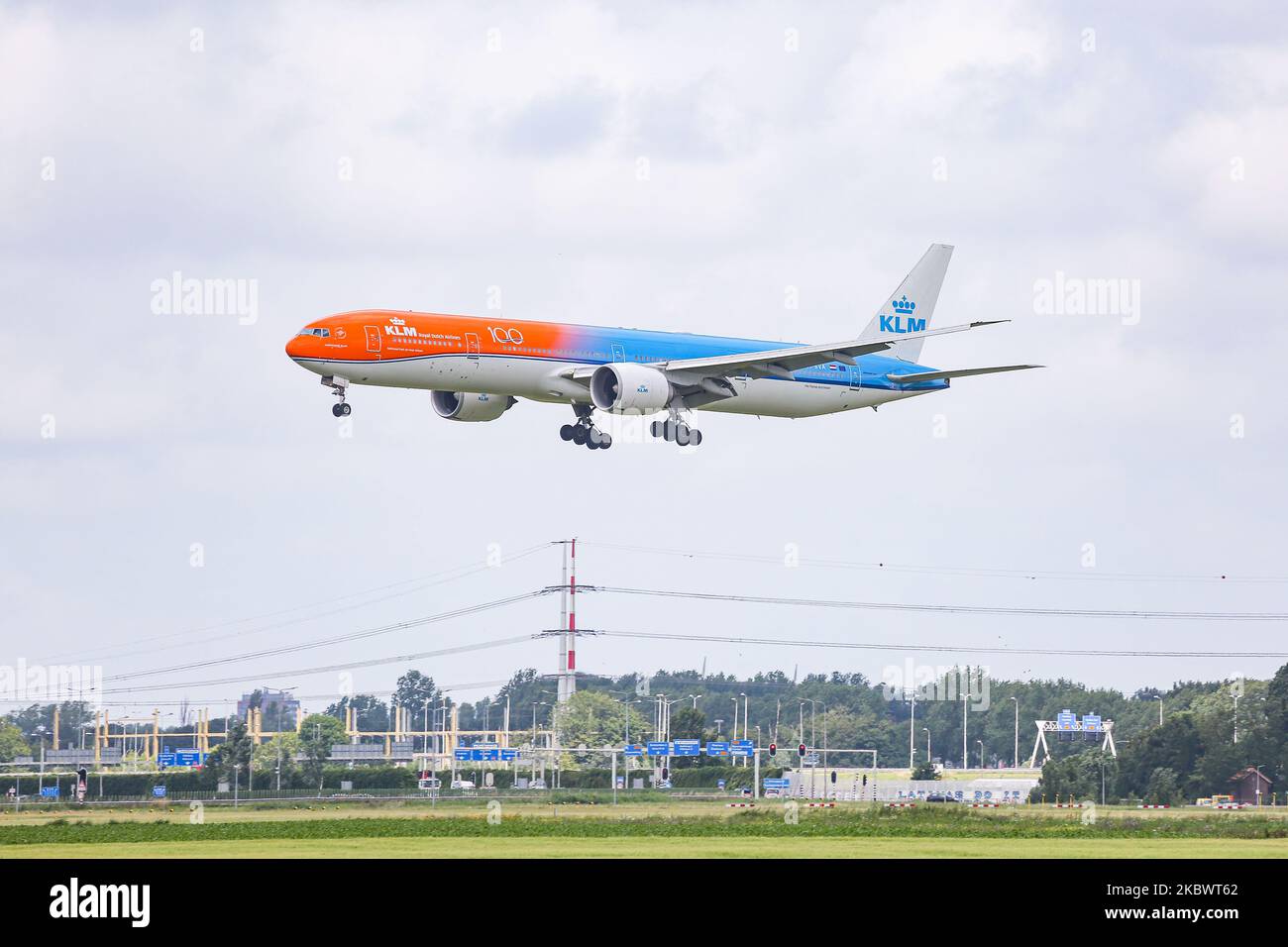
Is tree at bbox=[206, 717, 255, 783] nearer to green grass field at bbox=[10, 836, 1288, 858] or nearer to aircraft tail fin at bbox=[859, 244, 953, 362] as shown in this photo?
aircraft tail fin at bbox=[859, 244, 953, 362]

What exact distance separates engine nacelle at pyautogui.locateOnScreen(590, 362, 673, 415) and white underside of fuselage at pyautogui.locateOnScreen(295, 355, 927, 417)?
0.70m

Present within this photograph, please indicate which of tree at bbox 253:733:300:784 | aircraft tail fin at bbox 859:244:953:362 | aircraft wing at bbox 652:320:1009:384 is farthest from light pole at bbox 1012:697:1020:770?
aircraft wing at bbox 652:320:1009:384

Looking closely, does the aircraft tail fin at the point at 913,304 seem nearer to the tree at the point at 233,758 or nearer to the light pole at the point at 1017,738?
the tree at the point at 233,758

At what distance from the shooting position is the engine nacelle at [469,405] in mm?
72500

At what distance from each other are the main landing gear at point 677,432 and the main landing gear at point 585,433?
2.32m

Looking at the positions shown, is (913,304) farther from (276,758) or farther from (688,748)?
(276,758)

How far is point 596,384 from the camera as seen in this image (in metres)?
70.1

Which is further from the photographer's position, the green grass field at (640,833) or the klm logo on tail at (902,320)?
the klm logo on tail at (902,320)

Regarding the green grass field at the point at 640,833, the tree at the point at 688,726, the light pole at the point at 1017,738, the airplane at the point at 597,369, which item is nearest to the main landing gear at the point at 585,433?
the airplane at the point at 597,369
